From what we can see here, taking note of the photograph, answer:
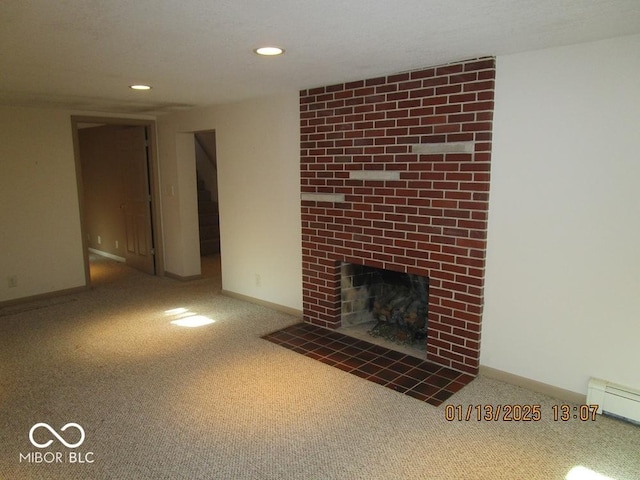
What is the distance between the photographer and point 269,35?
2.23 meters

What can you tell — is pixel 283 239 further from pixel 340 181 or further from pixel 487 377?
pixel 487 377

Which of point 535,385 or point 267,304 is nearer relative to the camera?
point 535,385

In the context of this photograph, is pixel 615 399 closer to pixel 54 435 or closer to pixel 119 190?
pixel 54 435

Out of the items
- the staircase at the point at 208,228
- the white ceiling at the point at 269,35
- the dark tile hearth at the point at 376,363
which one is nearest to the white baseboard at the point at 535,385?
the dark tile hearth at the point at 376,363

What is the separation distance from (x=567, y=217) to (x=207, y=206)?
6.01 m

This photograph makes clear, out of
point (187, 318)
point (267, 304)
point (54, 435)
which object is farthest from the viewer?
point (267, 304)

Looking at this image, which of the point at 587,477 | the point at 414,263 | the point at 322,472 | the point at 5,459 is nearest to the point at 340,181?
the point at 414,263

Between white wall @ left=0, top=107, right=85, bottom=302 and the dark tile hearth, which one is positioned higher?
white wall @ left=0, top=107, right=85, bottom=302

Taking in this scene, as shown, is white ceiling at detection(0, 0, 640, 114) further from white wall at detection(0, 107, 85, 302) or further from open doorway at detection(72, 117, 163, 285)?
open doorway at detection(72, 117, 163, 285)

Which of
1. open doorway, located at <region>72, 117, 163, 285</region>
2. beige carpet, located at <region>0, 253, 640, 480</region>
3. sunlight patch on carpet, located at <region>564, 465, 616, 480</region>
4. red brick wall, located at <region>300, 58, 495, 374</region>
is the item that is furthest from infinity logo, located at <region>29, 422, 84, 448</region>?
open doorway, located at <region>72, 117, 163, 285</region>

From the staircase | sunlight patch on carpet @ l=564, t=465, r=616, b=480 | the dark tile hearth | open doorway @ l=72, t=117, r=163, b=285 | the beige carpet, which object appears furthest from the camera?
the staircase

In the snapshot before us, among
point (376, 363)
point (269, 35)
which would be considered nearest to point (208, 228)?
point (376, 363)

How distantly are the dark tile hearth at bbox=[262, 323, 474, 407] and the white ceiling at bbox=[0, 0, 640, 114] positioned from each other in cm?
211

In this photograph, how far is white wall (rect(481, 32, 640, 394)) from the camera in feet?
7.80
